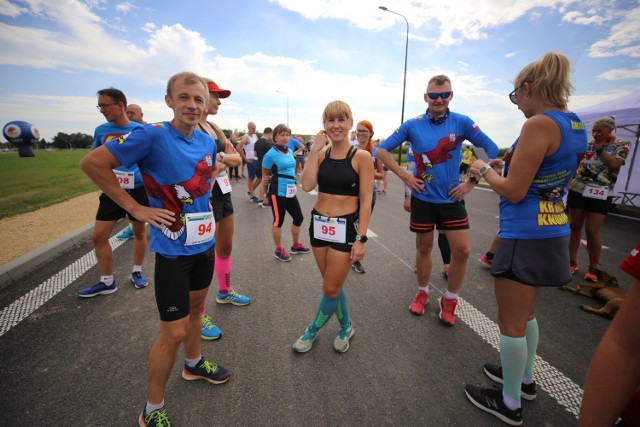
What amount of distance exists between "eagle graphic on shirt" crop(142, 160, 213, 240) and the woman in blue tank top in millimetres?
1887

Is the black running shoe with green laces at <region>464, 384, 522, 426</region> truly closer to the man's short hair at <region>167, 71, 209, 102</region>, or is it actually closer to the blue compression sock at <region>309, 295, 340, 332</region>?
the blue compression sock at <region>309, 295, 340, 332</region>

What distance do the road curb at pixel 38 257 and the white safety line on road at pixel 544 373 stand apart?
540 cm

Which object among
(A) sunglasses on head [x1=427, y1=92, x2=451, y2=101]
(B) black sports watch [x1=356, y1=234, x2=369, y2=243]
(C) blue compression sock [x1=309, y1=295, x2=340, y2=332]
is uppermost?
(A) sunglasses on head [x1=427, y1=92, x2=451, y2=101]

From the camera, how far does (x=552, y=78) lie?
63.5 inches

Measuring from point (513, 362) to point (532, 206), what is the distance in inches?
40.2

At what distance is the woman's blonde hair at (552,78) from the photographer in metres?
1.61

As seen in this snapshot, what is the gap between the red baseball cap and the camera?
9.34ft

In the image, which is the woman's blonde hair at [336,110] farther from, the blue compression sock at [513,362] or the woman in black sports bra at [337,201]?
the blue compression sock at [513,362]

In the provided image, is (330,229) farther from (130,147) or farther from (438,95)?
(438,95)

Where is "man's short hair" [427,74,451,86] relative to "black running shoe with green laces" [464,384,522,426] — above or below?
above

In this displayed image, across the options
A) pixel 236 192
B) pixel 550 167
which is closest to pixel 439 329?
pixel 550 167

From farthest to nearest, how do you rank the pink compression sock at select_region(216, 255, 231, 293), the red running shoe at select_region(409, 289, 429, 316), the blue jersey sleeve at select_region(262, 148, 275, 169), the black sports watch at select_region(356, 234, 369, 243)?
the blue jersey sleeve at select_region(262, 148, 275, 169) < the pink compression sock at select_region(216, 255, 231, 293) < the red running shoe at select_region(409, 289, 429, 316) < the black sports watch at select_region(356, 234, 369, 243)

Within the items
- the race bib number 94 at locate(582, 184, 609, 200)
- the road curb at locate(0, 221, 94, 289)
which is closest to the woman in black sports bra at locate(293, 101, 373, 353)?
the race bib number 94 at locate(582, 184, 609, 200)

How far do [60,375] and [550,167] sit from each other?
369 centimetres
